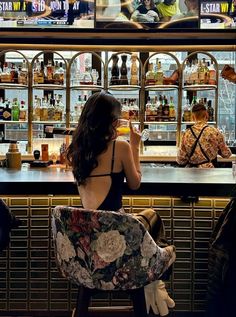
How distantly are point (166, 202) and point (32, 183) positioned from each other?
0.87 m

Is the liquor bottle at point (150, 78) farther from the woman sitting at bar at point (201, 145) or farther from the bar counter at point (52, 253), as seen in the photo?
the bar counter at point (52, 253)

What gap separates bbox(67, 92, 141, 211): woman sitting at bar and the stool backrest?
7.5 inches

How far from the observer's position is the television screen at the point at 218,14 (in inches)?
217

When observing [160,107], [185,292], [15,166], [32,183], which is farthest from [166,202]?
[160,107]

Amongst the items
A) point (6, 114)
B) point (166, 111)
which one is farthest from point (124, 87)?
point (6, 114)

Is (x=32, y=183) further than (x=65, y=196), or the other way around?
(x=65, y=196)

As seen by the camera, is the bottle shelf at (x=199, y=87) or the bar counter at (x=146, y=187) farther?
the bottle shelf at (x=199, y=87)

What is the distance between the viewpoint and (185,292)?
335 cm

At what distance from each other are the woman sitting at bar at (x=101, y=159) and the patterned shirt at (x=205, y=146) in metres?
2.52

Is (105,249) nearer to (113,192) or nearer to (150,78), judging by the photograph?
(113,192)

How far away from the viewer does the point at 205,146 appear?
196 inches

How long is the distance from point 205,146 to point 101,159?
8.57ft

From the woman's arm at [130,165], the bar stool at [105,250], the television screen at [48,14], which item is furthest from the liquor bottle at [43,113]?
the bar stool at [105,250]

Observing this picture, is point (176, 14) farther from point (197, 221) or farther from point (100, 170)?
point (100, 170)
